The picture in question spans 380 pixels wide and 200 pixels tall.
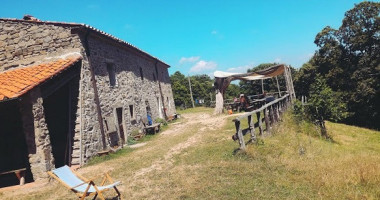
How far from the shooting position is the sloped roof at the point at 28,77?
6665 millimetres

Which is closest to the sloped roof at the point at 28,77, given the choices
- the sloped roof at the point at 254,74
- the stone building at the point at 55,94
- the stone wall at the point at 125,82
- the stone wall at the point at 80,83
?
the stone building at the point at 55,94

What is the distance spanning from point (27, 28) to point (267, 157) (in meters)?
10.0

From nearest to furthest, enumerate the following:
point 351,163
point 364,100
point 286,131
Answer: point 351,163 → point 286,131 → point 364,100

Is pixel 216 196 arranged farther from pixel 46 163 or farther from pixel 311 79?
pixel 311 79

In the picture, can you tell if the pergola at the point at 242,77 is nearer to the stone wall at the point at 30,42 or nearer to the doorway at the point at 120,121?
the doorway at the point at 120,121

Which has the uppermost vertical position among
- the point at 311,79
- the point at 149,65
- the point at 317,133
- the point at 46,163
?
the point at 149,65

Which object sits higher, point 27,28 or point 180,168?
point 27,28

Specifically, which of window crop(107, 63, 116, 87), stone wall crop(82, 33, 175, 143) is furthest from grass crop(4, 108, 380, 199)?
window crop(107, 63, 116, 87)

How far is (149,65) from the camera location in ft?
60.7

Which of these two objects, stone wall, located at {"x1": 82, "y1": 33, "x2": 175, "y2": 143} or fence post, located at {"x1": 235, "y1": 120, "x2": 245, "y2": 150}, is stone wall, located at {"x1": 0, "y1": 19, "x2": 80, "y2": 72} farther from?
fence post, located at {"x1": 235, "y1": 120, "x2": 245, "y2": 150}

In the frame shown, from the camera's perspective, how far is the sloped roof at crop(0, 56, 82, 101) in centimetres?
666

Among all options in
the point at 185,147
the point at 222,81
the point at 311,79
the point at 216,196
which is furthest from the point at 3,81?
the point at 311,79

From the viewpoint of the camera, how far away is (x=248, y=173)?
5473 mm

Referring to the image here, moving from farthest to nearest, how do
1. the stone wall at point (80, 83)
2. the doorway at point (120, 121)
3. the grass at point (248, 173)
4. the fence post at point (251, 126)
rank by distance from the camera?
the doorway at point (120, 121) → the fence post at point (251, 126) → the stone wall at point (80, 83) → the grass at point (248, 173)
